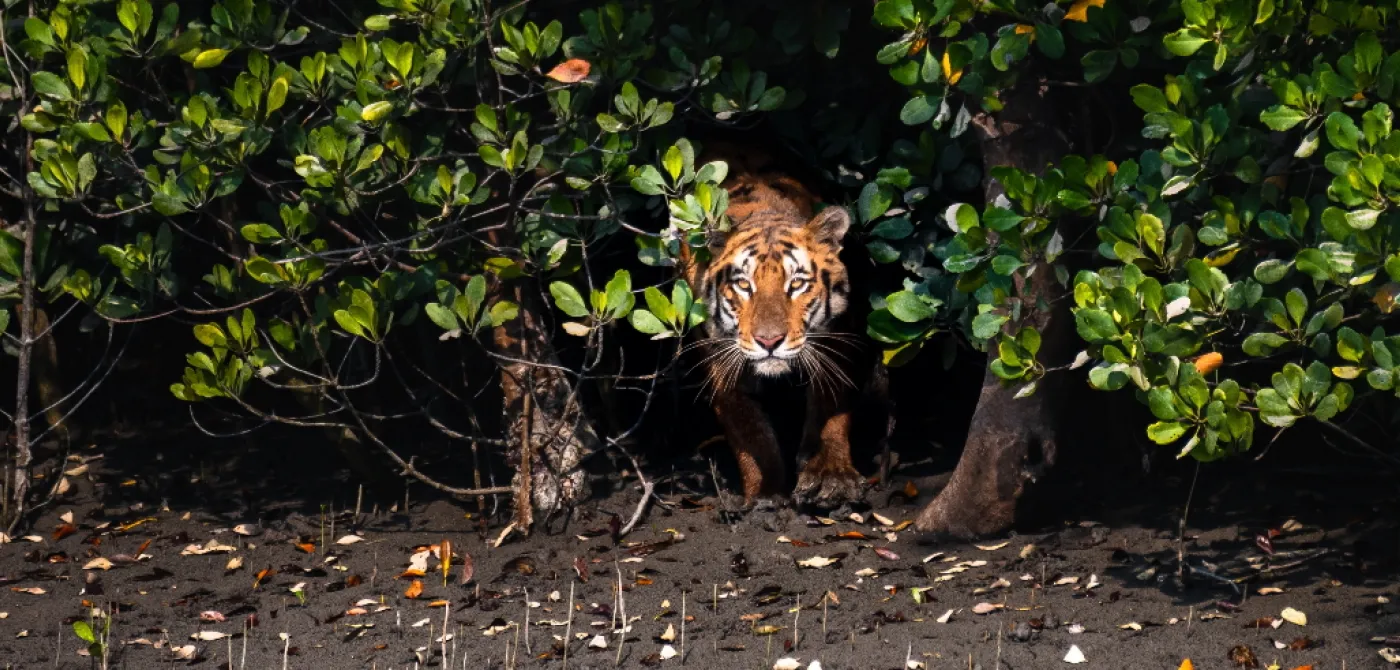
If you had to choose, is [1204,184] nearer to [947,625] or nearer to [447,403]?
[947,625]

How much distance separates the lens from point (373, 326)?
555 cm

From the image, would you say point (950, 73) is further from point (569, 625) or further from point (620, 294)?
point (569, 625)

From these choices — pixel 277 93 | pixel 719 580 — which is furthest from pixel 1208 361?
pixel 277 93

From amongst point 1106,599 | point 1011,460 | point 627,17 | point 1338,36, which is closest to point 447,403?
point 627,17

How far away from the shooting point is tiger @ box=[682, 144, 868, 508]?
247 inches

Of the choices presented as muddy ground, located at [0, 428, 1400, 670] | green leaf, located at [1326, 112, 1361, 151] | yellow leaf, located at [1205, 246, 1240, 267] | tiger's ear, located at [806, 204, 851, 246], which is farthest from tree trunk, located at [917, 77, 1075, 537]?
green leaf, located at [1326, 112, 1361, 151]

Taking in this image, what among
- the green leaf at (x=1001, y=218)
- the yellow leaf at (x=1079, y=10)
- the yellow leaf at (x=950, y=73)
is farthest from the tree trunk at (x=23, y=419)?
the yellow leaf at (x=1079, y=10)

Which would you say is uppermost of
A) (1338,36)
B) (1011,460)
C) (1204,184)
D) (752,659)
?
(1338,36)

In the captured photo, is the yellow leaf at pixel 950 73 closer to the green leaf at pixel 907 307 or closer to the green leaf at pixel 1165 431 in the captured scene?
the green leaf at pixel 907 307

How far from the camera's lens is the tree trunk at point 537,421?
245 inches

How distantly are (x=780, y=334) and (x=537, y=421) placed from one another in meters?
1.09

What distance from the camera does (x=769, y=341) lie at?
6.09 m

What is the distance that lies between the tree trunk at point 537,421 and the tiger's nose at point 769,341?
76cm

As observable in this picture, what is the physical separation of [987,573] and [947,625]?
1.95 ft
